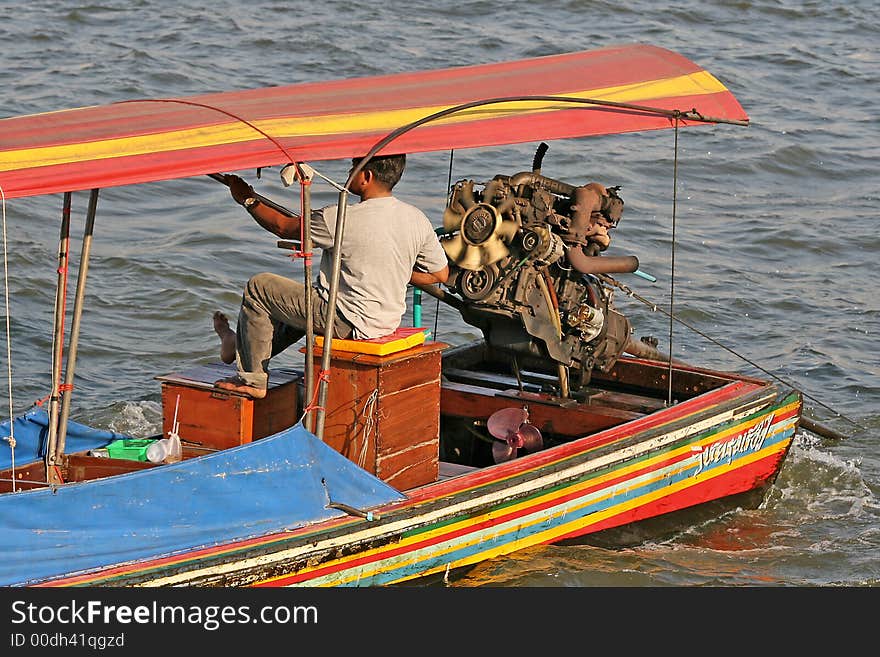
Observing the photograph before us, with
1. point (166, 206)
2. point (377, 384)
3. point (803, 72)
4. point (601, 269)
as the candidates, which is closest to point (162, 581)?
point (377, 384)

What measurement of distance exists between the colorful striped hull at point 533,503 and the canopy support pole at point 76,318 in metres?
1.04

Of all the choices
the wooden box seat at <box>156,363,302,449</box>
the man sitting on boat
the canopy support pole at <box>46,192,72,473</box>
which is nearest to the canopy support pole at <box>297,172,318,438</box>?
the man sitting on boat

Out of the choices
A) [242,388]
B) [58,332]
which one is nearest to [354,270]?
[242,388]

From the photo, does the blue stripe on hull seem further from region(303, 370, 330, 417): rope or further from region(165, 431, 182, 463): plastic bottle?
region(165, 431, 182, 463): plastic bottle

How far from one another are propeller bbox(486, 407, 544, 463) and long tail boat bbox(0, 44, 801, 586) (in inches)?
0.5

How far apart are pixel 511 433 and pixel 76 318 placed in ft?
7.62

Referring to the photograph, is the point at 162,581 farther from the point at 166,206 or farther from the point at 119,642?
the point at 166,206

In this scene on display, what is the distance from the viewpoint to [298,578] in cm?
560

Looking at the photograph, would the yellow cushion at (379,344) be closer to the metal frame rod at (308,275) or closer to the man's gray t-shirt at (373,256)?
the man's gray t-shirt at (373,256)

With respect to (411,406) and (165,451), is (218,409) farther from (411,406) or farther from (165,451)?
(411,406)

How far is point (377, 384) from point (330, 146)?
101 centimetres

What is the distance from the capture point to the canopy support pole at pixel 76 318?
5836mm

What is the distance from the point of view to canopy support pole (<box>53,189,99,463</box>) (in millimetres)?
5836

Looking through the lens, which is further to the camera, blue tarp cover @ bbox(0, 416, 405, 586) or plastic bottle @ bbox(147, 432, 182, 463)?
plastic bottle @ bbox(147, 432, 182, 463)
